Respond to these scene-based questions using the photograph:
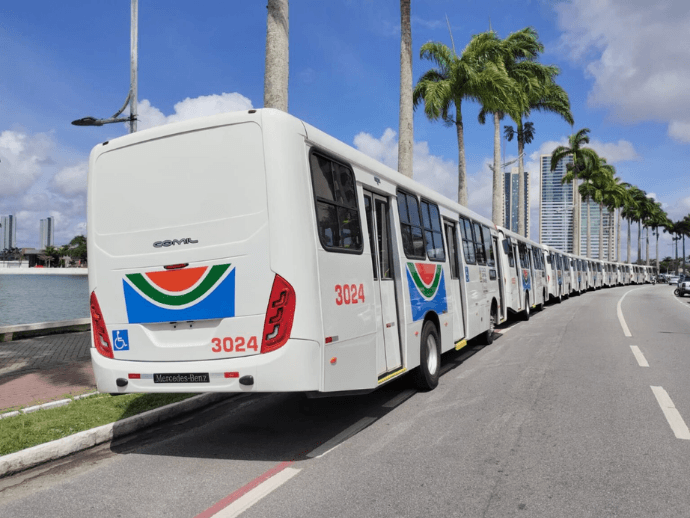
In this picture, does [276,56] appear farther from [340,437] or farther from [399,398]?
[340,437]

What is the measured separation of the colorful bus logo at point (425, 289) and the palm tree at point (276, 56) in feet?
14.5

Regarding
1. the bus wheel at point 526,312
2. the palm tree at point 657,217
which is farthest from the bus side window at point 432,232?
the palm tree at point 657,217

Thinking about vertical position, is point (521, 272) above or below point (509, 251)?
below

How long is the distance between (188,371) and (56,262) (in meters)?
186

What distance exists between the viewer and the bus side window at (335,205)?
211 inches

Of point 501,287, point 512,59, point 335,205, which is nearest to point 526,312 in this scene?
point 501,287

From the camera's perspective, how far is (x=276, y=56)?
10.7m

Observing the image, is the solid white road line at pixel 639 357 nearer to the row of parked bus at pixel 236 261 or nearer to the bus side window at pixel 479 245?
the bus side window at pixel 479 245

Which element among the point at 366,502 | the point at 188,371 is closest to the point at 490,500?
the point at 366,502

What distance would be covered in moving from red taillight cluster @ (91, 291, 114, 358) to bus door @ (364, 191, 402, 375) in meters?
2.72

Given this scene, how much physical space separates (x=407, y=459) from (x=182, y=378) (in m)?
2.11

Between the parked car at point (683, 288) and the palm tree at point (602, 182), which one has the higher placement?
the palm tree at point (602, 182)

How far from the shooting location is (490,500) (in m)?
4.04

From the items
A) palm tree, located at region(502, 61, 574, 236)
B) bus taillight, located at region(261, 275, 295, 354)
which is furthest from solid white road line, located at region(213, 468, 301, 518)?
palm tree, located at region(502, 61, 574, 236)
